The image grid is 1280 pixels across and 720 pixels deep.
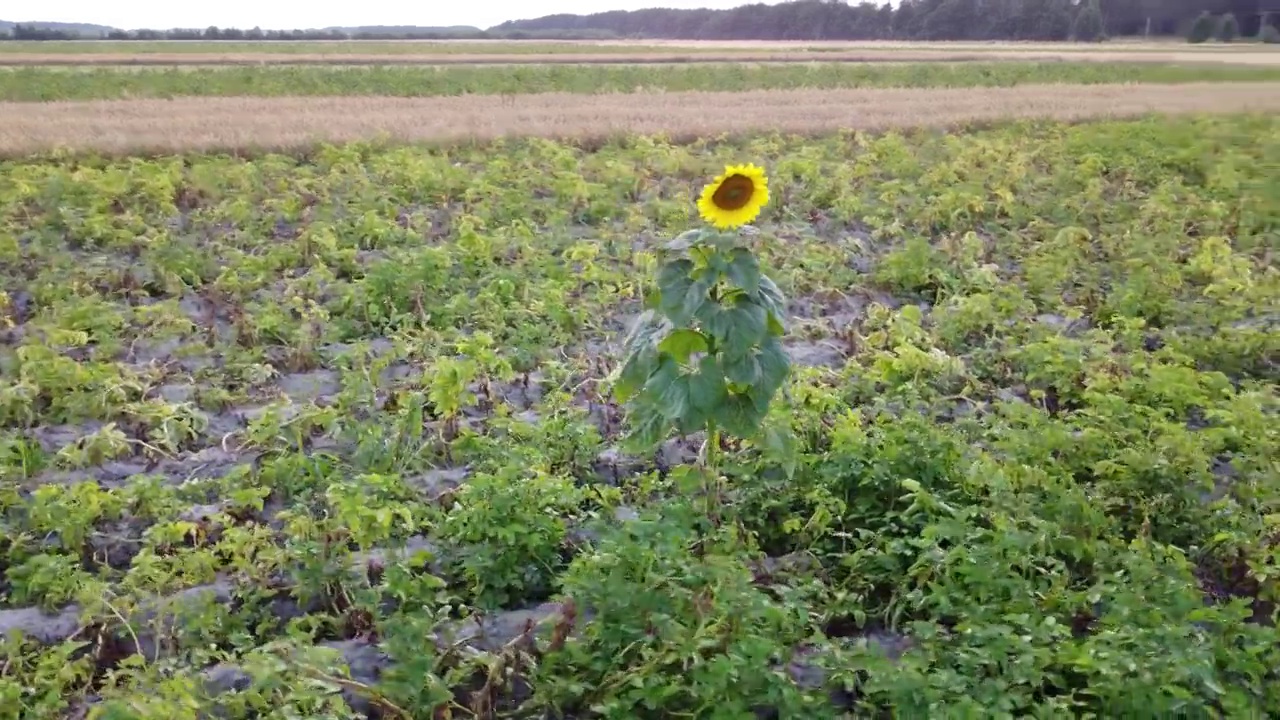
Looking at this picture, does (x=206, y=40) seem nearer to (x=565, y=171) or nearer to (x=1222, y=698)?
(x=565, y=171)

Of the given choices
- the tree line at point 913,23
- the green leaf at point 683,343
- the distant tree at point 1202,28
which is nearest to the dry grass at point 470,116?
the tree line at point 913,23

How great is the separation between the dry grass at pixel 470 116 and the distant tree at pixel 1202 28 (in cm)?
818

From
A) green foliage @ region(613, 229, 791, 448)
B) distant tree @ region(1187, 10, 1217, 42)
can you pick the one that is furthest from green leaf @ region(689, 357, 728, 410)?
distant tree @ region(1187, 10, 1217, 42)

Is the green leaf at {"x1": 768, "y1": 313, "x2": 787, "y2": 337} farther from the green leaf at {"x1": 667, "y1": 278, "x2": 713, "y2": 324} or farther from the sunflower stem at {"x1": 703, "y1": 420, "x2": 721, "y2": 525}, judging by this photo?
the sunflower stem at {"x1": 703, "y1": 420, "x2": 721, "y2": 525}

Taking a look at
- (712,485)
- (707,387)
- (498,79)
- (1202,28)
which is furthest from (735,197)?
(498,79)

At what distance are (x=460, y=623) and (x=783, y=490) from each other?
4.52 feet

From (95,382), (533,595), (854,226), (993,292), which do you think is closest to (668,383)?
(533,595)

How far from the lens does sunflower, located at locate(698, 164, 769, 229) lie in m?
3.16

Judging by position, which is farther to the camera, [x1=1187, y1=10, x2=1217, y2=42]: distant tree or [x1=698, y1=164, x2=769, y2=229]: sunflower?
[x1=698, y1=164, x2=769, y2=229]: sunflower

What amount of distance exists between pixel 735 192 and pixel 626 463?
160 centimetres

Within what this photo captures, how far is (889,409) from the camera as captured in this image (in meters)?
4.82

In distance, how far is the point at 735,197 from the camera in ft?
10.4

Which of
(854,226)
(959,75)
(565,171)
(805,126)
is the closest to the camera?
(854,226)

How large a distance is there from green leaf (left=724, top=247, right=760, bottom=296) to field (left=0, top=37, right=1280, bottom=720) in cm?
1
